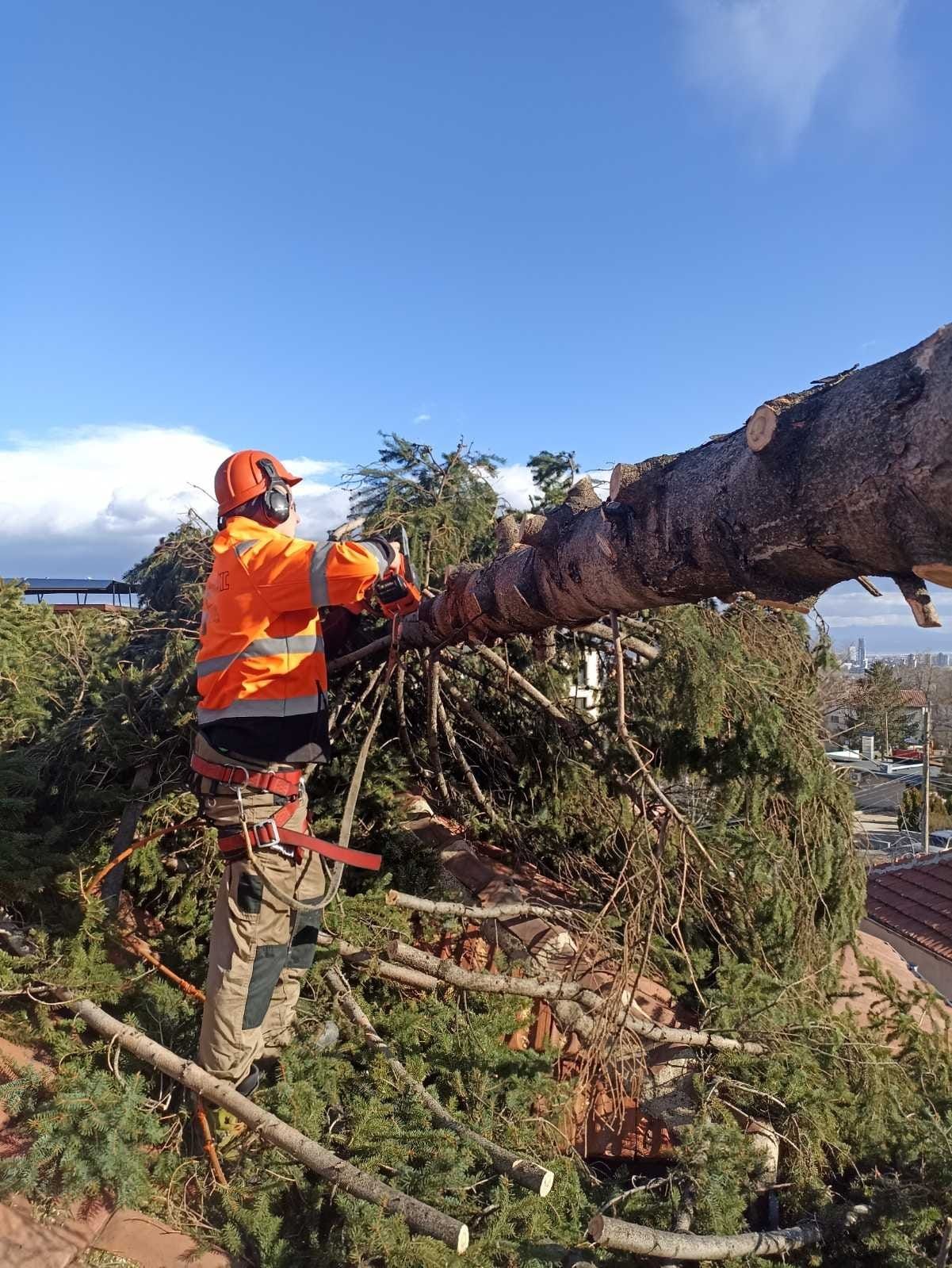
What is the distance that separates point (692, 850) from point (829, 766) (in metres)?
0.92

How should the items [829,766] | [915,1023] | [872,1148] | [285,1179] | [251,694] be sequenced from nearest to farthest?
1. [285,1179]
2. [251,694]
3. [872,1148]
4. [915,1023]
5. [829,766]

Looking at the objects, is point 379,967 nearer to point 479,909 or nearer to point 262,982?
point 479,909

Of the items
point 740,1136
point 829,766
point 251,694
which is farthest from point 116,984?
point 829,766

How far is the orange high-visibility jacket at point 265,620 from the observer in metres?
2.44

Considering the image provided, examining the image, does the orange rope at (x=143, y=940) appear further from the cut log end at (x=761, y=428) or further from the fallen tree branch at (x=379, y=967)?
the cut log end at (x=761, y=428)

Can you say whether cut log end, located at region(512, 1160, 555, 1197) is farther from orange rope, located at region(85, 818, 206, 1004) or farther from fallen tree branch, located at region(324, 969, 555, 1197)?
orange rope, located at region(85, 818, 206, 1004)

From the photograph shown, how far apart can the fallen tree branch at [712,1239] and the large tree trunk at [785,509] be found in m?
1.92

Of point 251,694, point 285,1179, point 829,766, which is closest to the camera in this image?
point 285,1179

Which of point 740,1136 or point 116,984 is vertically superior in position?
point 116,984

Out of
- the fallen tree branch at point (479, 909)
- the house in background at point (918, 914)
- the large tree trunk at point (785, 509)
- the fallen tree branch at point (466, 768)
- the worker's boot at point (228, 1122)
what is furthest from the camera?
the house in background at point (918, 914)

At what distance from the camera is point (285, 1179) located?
2.47m

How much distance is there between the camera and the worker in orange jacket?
2666mm

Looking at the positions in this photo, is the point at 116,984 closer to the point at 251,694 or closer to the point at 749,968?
the point at 251,694

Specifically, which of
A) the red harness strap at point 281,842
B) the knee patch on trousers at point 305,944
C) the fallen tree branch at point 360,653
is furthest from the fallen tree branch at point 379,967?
the fallen tree branch at point 360,653
